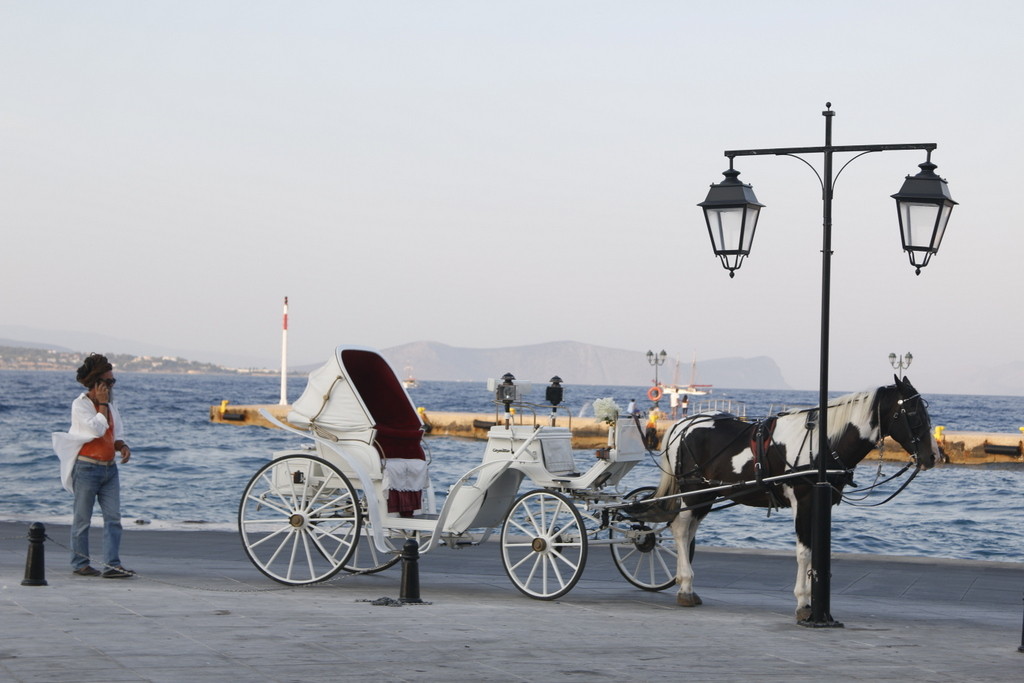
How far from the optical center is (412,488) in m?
11.7

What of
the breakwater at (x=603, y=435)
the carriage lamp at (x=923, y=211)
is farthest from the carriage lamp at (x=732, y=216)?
the breakwater at (x=603, y=435)

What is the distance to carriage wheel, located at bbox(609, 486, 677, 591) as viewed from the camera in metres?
11.0

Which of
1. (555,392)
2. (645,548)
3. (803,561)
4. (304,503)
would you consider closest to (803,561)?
(803,561)

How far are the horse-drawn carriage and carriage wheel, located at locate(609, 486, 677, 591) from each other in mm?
21

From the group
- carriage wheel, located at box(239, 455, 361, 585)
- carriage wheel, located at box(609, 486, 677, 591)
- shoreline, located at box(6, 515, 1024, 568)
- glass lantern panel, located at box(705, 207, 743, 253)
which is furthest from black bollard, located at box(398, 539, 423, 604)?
shoreline, located at box(6, 515, 1024, 568)

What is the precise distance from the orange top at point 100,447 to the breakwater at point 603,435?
35273 mm

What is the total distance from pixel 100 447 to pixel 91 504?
53cm

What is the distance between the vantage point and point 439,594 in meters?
10.8

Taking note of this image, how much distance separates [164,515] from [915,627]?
63.4 feet

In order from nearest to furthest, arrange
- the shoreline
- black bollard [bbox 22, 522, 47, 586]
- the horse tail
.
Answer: black bollard [bbox 22, 522, 47, 586] → the horse tail → the shoreline

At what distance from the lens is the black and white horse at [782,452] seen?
9602 mm

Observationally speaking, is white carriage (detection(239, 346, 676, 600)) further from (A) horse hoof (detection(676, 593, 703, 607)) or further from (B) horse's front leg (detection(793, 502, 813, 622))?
(B) horse's front leg (detection(793, 502, 813, 622))

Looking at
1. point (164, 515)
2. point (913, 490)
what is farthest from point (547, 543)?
point (913, 490)

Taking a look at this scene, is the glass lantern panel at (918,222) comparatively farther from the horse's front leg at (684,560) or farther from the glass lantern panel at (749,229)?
the horse's front leg at (684,560)
